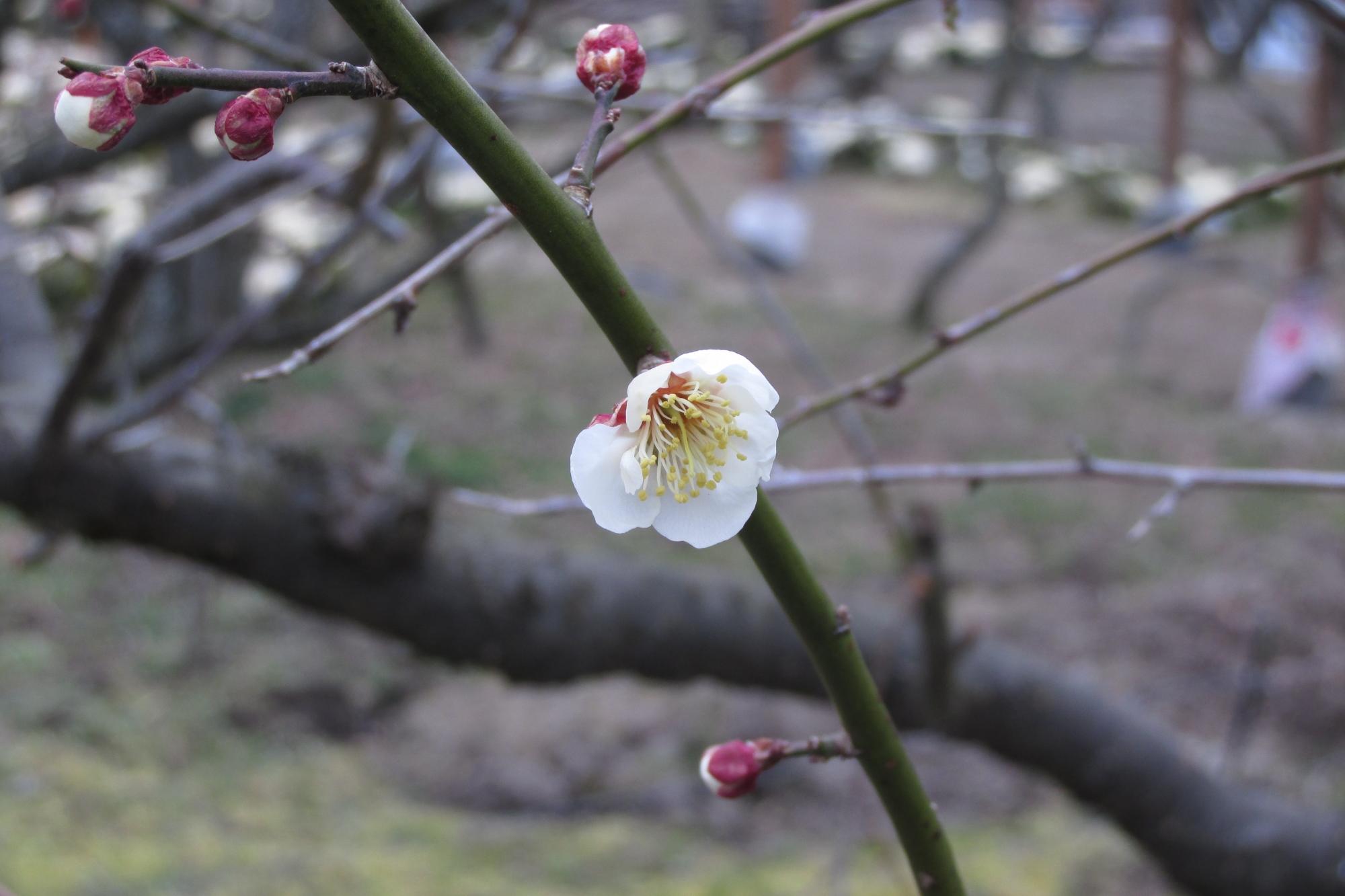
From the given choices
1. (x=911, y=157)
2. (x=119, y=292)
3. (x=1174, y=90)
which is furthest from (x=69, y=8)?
(x=911, y=157)

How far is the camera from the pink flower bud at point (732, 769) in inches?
25.3

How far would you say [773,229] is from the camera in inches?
260

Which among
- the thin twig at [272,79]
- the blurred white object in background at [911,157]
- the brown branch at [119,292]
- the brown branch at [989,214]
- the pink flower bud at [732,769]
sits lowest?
the pink flower bud at [732,769]

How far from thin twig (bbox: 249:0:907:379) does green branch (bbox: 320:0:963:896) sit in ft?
0.87

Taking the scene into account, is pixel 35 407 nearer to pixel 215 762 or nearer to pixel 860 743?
pixel 215 762

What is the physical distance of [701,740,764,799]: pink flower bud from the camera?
0.64 m

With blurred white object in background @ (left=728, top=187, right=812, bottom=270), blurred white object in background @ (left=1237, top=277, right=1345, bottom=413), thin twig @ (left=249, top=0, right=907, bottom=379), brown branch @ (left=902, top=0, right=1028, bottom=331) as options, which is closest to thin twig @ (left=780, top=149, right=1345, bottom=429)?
thin twig @ (left=249, top=0, right=907, bottom=379)

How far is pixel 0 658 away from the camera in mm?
2750

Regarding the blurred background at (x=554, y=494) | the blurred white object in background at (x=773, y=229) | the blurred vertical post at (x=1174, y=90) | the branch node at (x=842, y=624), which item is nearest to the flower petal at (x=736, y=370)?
the branch node at (x=842, y=624)

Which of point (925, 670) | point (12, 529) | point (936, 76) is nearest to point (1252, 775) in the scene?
point (925, 670)

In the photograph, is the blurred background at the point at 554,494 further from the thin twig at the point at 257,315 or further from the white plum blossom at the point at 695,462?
the white plum blossom at the point at 695,462

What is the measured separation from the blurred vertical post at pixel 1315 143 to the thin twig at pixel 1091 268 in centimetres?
413

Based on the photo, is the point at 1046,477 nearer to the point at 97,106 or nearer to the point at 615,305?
the point at 615,305

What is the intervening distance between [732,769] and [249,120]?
420 mm
